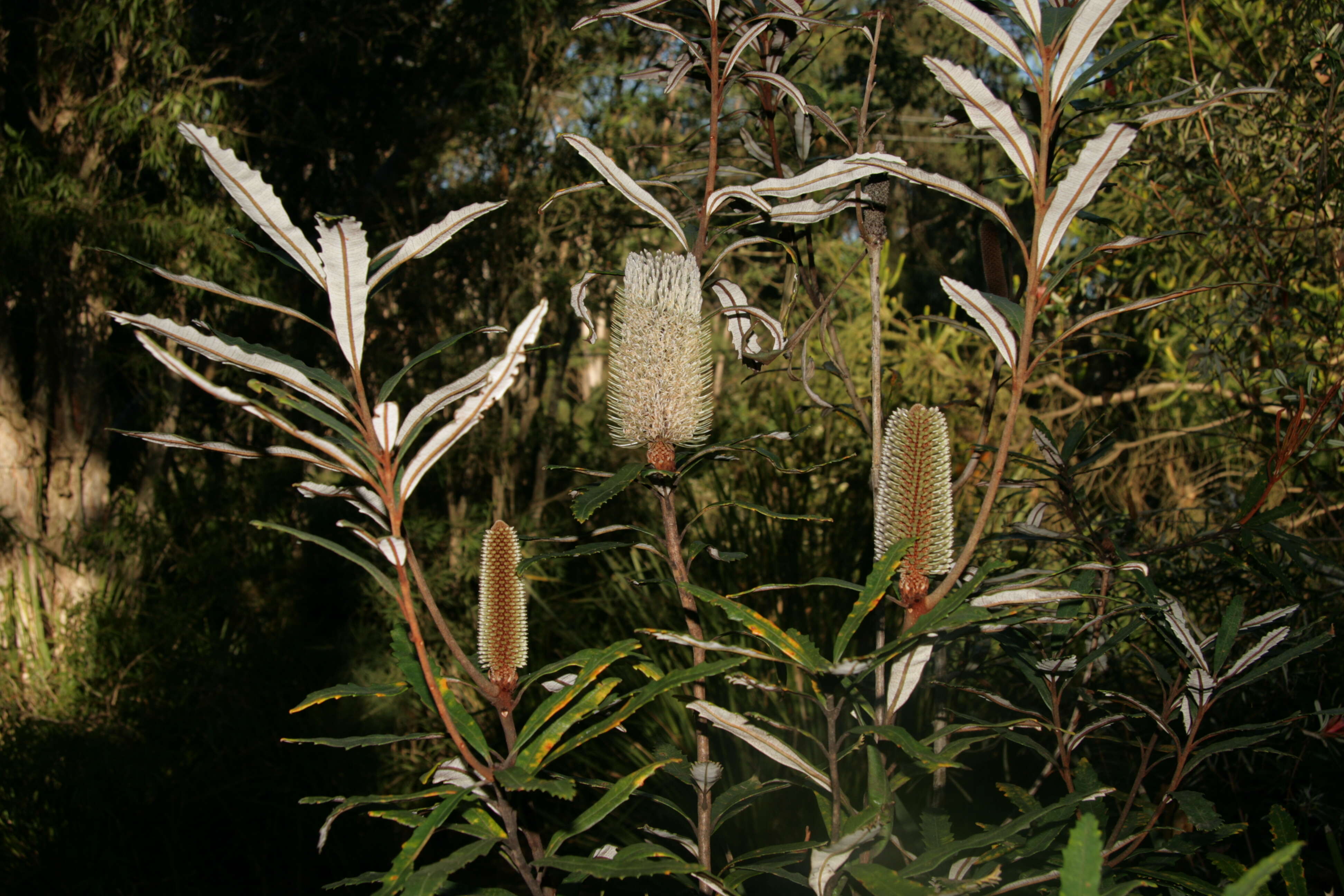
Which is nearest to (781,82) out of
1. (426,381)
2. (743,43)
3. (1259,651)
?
(743,43)

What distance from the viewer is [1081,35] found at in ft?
2.37

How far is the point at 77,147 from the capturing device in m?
3.33

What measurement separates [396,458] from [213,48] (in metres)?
3.56

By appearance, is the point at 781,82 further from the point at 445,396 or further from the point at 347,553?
the point at 347,553

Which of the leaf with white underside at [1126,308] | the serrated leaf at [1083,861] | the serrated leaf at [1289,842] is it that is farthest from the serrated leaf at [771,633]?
the serrated leaf at [1289,842]

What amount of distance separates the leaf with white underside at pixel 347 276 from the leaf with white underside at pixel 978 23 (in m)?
0.53

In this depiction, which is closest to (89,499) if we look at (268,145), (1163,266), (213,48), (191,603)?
(191,603)

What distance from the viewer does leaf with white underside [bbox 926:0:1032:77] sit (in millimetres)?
751

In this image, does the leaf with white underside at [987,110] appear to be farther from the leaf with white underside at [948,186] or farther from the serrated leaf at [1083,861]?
the serrated leaf at [1083,861]

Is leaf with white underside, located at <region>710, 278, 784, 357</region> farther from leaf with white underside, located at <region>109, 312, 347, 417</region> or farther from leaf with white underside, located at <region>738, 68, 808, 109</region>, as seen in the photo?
leaf with white underside, located at <region>109, 312, 347, 417</region>

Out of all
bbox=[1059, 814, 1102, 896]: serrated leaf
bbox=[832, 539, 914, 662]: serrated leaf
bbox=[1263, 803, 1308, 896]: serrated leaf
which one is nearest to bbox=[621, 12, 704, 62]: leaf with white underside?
bbox=[832, 539, 914, 662]: serrated leaf

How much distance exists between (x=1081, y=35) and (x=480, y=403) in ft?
1.96

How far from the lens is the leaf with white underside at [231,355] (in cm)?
66

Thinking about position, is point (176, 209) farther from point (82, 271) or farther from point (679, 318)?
point (679, 318)
